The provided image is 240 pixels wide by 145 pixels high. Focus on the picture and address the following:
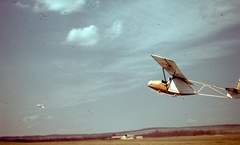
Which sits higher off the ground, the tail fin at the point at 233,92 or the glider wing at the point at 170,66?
the glider wing at the point at 170,66

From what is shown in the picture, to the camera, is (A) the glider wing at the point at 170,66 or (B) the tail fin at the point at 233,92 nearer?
(A) the glider wing at the point at 170,66

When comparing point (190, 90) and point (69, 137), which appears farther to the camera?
point (69, 137)

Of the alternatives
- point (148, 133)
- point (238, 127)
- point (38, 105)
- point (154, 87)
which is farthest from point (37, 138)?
point (238, 127)

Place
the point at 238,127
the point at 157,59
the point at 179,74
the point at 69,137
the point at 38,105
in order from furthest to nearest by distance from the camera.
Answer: the point at 238,127, the point at 69,137, the point at 38,105, the point at 179,74, the point at 157,59

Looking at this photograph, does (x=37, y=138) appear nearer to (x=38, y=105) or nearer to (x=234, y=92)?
(x=38, y=105)

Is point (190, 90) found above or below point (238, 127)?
above

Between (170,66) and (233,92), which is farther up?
(170,66)

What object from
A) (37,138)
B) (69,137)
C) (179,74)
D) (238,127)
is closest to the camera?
(179,74)

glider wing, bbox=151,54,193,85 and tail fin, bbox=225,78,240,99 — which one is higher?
glider wing, bbox=151,54,193,85

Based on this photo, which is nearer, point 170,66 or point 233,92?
point 170,66

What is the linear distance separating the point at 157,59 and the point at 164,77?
9.70 ft

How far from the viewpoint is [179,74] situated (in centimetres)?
1653

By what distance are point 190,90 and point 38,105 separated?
60.8 feet

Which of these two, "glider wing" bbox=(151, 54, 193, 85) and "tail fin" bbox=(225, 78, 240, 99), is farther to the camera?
"tail fin" bbox=(225, 78, 240, 99)
